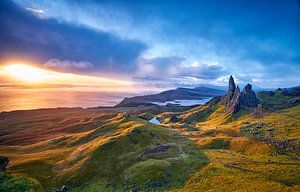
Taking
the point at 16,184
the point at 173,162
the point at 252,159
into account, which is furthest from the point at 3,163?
the point at 252,159

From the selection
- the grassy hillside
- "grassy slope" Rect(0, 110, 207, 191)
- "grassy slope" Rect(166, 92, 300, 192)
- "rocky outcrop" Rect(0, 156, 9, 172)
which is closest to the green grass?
the grassy hillside

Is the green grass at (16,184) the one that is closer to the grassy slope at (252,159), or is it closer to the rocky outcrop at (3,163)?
the rocky outcrop at (3,163)

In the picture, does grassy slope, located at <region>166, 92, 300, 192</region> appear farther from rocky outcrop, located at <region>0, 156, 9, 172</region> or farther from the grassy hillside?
rocky outcrop, located at <region>0, 156, 9, 172</region>

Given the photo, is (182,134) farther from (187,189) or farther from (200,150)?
(187,189)

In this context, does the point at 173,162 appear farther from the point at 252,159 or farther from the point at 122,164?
the point at 252,159

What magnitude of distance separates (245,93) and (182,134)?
3240 inches

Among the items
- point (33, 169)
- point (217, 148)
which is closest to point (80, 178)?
point (33, 169)

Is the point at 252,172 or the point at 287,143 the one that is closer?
the point at 252,172

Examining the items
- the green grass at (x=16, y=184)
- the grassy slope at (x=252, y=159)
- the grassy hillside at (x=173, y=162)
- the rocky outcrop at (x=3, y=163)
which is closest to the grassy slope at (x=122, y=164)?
the grassy hillside at (x=173, y=162)

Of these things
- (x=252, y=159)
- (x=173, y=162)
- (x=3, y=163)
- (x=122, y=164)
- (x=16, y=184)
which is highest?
(x=252, y=159)

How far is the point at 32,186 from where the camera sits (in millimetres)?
67062

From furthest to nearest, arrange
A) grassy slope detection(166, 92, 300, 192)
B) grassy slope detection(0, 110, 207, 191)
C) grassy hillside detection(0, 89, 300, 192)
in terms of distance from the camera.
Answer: grassy slope detection(0, 110, 207, 191) → grassy hillside detection(0, 89, 300, 192) → grassy slope detection(166, 92, 300, 192)

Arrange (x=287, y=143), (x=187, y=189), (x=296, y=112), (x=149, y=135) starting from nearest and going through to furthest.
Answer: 1. (x=187, y=189)
2. (x=287, y=143)
3. (x=149, y=135)
4. (x=296, y=112)

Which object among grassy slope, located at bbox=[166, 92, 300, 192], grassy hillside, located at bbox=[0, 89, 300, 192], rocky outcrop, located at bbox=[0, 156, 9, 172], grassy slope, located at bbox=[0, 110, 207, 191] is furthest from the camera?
rocky outcrop, located at bbox=[0, 156, 9, 172]
